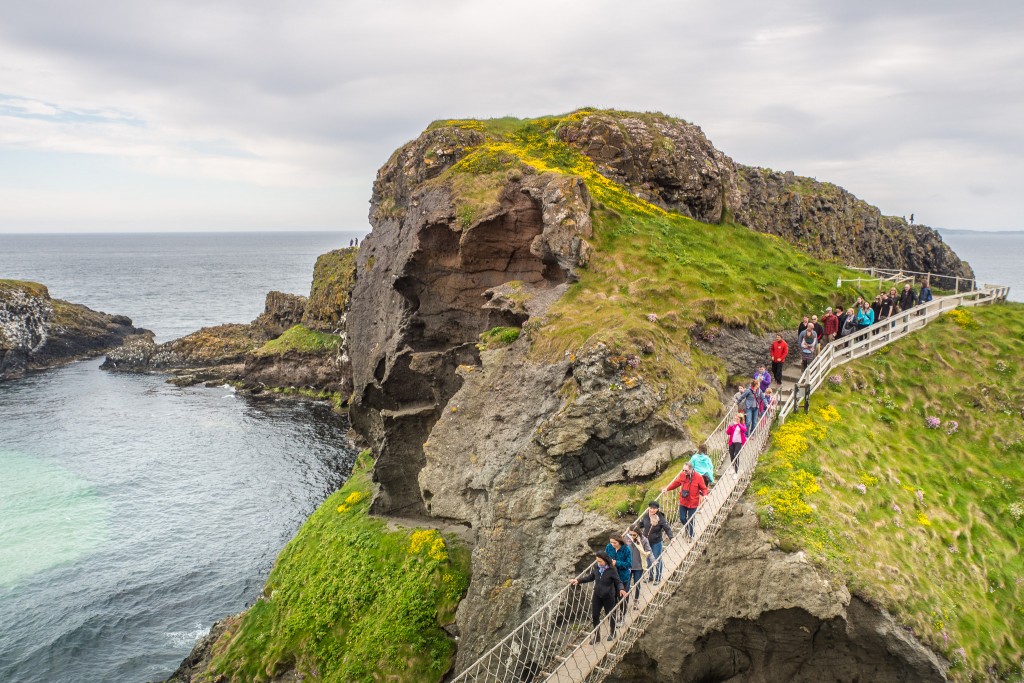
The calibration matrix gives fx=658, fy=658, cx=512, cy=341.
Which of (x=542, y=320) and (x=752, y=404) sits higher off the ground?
(x=542, y=320)

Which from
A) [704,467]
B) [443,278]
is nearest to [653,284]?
[443,278]

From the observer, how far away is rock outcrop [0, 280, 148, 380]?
88875 millimetres

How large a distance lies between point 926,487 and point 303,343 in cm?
7390

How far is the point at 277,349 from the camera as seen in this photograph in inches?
3278

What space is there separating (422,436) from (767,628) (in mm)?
22881

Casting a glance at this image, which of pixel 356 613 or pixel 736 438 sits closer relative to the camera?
pixel 736 438

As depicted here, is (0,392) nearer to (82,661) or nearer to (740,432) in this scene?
(82,661)

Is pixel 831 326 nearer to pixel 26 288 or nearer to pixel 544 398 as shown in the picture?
pixel 544 398

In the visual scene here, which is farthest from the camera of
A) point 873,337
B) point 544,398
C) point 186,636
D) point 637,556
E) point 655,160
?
point 655,160

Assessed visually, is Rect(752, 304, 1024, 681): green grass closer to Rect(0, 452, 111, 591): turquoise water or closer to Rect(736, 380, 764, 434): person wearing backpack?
Rect(736, 380, 764, 434): person wearing backpack

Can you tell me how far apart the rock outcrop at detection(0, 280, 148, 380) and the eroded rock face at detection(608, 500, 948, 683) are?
320ft

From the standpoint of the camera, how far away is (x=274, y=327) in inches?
3839

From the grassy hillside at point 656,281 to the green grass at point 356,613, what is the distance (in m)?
11.7

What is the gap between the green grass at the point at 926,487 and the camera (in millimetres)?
16266
